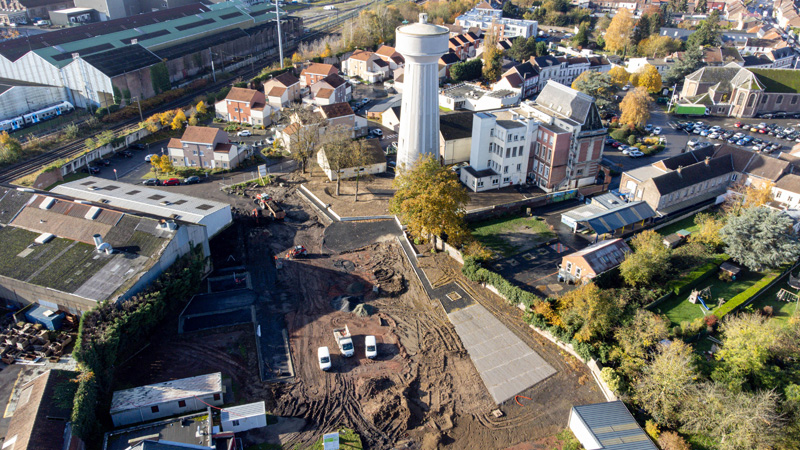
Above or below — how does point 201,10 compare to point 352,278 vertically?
above

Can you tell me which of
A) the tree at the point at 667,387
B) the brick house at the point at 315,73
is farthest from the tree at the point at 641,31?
the tree at the point at 667,387

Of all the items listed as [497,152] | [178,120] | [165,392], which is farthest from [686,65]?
[165,392]

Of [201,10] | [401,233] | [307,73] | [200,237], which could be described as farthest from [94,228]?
[201,10]

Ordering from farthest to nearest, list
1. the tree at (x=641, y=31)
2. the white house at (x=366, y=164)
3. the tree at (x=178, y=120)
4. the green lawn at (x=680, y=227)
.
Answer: the tree at (x=641, y=31)
the tree at (x=178, y=120)
the white house at (x=366, y=164)
the green lawn at (x=680, y=227)

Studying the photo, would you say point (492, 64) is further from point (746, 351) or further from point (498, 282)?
point (746, 351)

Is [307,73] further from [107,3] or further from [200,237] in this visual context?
[107,3]

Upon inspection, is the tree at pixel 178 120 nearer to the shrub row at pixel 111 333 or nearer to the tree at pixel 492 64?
the shrub row at pixel 111 333

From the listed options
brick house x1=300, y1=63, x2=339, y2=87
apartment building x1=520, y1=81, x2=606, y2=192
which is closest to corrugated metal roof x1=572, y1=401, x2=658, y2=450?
apartment building x1=520, y1=81, x2=606, y2=192
